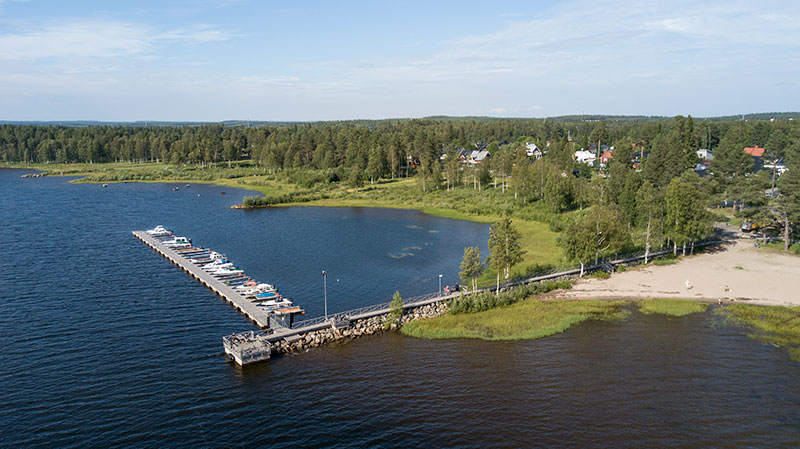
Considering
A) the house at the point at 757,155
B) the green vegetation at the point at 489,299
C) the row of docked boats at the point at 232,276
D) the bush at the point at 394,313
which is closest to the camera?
the bush at the point at 394,313

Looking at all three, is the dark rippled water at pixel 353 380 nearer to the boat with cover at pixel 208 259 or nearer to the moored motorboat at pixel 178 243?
the boat with cover at pixel 208 259

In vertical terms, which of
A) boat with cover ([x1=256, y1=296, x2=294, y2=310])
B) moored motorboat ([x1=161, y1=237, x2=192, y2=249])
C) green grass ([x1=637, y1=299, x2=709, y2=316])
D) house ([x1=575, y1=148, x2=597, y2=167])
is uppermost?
house ([x1=575, y1=148, x2=597, y2=167])

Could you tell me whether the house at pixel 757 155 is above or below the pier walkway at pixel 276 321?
above

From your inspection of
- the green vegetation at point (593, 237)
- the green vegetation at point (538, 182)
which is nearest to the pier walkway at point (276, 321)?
the green vegetation at point (538, 182)

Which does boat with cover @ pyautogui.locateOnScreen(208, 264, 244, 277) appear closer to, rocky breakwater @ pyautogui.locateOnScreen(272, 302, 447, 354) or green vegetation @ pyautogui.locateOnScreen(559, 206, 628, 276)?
rocky breakwater @ pyautogui.locateOnScreen(272, 302, 447, 354)

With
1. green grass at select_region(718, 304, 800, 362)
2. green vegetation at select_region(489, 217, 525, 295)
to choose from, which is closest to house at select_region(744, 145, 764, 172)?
green grass at select_region(718, 304, 800, 362)

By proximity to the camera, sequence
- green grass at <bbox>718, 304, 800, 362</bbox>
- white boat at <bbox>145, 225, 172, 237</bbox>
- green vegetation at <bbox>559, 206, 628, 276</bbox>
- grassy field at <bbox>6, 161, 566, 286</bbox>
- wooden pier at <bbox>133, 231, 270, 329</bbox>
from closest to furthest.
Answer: green grass at <bbox>718, 304, 800, 362</bbox>
wooden pier at <bbox>133, 231, 270, 329</bbox>
green vegetation at <bbox>559, 206, 628, 276</bbox>
grassy field at <bbox>6, 161, 566, 286</bbox>
white boat at <bbox>145, 225, 172, 237</bbox>

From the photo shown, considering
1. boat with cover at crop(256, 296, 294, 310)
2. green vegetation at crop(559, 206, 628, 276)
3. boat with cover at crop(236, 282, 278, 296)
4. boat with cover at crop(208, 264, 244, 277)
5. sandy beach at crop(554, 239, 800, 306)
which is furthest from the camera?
boat with cover at crop(208, 264, 244, 277)
